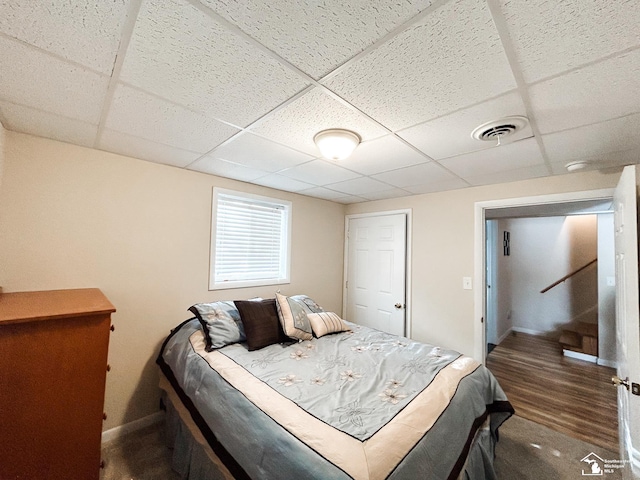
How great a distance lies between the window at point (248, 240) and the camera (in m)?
2.66

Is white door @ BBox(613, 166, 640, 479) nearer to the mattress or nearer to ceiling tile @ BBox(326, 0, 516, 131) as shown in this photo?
the mattress

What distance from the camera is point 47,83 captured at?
3.76 feet

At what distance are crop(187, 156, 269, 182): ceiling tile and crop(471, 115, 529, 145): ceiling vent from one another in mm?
1759

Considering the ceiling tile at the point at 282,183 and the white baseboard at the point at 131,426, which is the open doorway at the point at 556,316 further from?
the white baseboard at the point at 131,426

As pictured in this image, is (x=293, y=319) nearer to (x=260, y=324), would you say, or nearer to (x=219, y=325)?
(x=260, y=324)

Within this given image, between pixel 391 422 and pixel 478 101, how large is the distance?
5.19ft

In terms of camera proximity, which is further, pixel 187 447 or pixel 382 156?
pixel 382 156

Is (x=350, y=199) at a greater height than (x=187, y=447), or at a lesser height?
greater

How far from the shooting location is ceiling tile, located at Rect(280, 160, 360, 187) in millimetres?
2197

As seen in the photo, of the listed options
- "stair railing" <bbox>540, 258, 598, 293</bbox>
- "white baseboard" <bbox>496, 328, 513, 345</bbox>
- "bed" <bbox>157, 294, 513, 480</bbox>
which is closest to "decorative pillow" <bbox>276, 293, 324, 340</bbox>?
"bed" <bbox>157, 294, 513, 480</bbox>

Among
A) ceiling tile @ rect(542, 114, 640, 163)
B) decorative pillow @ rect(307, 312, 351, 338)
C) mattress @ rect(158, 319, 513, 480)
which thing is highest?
ceiling tile @ rect(542, 114, 640, 163)

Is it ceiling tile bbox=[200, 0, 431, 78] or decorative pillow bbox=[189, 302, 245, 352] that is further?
decorative pillow bbox=[189, 302, 245, 352]

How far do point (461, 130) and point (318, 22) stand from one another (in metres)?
1.09

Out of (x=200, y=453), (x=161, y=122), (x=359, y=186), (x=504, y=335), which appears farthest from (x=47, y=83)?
(x=504, y=335)
